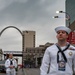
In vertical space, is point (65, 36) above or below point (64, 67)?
above

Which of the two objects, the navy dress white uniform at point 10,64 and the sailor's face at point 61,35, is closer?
the sailor's face at point 61,35

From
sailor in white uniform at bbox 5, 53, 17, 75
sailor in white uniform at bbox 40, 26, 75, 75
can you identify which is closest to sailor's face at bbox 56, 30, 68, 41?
sailor in white uniform at bbox 40, 26, 75, 75

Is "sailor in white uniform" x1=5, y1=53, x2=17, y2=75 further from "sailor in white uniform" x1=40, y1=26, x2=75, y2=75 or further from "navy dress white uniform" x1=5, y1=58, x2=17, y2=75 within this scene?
"sailor in white uniform" x1=40, y1=26, x2=75, y2=75

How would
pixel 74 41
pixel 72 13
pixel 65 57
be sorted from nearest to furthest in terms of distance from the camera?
pixel 65 57 → pixel 74 41 → pixel 72 13

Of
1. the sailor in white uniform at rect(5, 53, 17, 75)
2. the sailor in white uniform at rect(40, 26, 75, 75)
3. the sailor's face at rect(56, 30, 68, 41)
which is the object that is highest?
the sailor's face at rect(56, 30, 68, 41)

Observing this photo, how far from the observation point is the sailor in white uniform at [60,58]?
6727mm

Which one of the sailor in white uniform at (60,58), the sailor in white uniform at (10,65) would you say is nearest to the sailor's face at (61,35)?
the sailor in white uniform at (60,58)

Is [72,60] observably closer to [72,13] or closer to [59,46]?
[59,46]

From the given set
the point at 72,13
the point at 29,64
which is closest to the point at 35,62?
the point at 29,64

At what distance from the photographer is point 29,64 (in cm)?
16538

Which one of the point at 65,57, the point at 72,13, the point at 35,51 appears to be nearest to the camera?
the point at 65,57

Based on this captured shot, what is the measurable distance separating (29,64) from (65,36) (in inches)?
6261

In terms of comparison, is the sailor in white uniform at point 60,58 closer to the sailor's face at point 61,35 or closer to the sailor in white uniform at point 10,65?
the sailor's face at point 61,35

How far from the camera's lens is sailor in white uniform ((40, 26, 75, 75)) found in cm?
673
